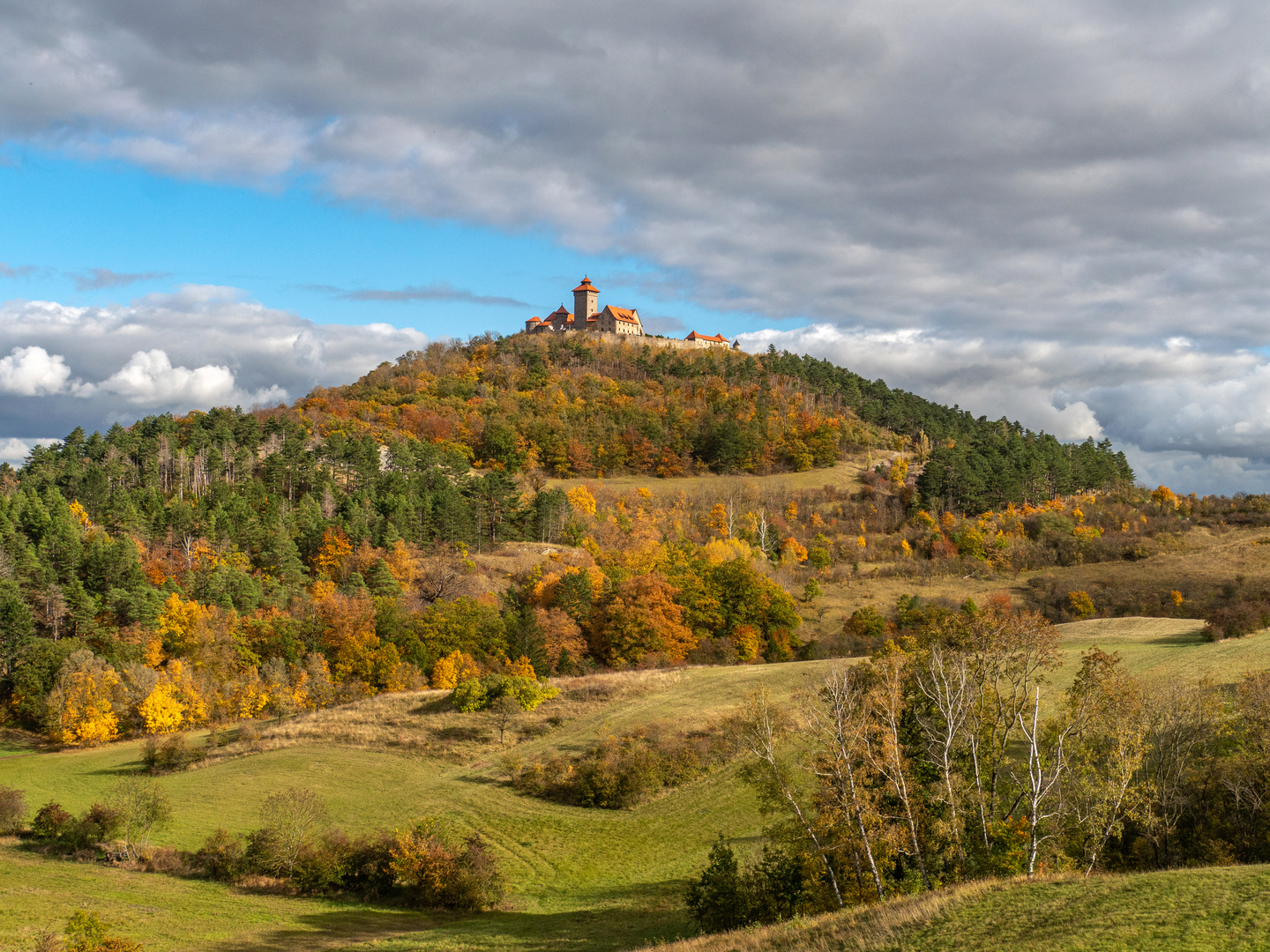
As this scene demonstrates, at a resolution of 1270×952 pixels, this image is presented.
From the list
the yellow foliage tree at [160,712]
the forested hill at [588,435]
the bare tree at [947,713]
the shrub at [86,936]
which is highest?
the forested hill at [588,435]

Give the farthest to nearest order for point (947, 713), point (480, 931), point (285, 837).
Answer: point (285, 837)
point (480, 931)
point (947, 713)

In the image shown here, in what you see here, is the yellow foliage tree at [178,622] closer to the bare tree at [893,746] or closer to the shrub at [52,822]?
the shrub at [52,822]

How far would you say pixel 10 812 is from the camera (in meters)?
46.4

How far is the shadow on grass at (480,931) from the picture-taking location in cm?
3120

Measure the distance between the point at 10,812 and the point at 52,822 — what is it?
3.73 meters

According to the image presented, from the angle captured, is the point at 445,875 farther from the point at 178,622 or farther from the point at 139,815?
the point at 178,622

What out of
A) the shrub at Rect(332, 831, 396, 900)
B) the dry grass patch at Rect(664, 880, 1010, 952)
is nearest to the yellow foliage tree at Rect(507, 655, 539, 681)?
the shrub at Rect(332, 831, 396, 900)

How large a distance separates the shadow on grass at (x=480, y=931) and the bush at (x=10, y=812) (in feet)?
75.4

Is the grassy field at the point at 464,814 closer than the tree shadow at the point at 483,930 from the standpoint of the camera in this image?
No

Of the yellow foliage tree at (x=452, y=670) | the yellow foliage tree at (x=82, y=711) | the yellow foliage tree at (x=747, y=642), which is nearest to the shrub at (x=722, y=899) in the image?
the yellow foliage tree at (x=452, y=670)

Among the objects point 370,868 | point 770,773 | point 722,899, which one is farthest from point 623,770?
point 722,899

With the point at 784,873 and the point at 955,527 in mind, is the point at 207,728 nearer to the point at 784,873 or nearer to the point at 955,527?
the point at 784,873

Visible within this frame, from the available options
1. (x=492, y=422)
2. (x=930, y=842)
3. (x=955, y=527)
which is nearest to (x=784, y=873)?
(x=930, y=842)

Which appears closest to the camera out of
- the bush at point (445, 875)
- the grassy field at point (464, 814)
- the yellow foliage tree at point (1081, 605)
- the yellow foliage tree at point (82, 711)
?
the grassy field at point (464, 814)
